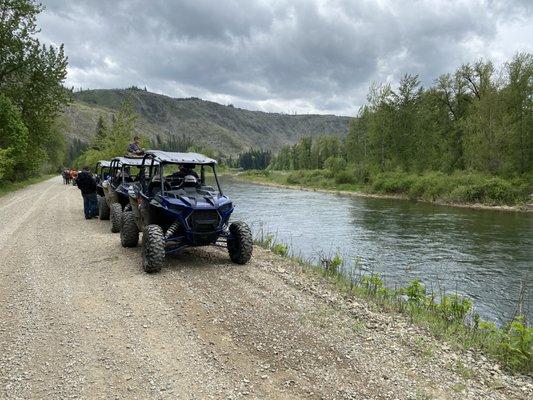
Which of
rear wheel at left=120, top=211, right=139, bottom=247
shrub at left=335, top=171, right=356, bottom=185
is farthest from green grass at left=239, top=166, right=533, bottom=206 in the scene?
rear wheel at left=120, top=211, right=139, bottom=247

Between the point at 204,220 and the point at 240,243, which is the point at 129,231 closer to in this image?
the point at 204,220

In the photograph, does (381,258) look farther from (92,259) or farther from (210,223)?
(92,259)

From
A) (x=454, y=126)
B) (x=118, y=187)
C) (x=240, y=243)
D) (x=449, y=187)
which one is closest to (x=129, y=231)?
(x=240, y=243)

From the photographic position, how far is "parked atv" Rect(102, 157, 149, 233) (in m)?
13.4

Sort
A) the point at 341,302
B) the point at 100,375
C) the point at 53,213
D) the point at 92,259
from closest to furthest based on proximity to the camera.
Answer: the point at 100,375 → the point at 341,302 → the point at 92,259 → the point at 53,213

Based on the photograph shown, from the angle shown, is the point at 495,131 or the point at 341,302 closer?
the point at 341,302

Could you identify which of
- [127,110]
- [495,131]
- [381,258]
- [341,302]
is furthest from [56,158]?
[341,302]

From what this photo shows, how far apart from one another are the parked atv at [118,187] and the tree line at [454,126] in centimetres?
3519

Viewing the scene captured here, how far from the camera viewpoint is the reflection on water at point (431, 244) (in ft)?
38.8

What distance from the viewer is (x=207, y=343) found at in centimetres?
537

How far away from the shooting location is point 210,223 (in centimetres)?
862

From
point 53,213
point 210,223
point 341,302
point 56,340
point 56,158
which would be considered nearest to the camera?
point 56,340

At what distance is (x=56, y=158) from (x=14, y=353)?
8150 centimetres

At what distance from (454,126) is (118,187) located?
4364 cm
